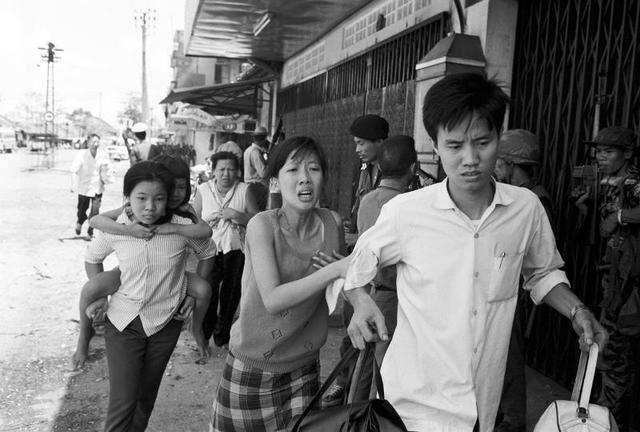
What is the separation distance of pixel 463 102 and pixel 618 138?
234 centimetres

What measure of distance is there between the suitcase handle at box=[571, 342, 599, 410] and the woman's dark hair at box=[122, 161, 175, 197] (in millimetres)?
2201

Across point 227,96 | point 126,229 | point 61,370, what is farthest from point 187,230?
point 227,96

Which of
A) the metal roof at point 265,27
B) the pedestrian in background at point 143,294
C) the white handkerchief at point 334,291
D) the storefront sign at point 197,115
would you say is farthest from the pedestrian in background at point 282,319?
the storefront sign at point 197,115

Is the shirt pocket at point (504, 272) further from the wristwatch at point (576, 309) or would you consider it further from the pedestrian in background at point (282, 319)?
the pedestrian in background at point (282, 319)

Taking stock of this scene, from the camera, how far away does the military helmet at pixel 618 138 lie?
3660 millimetres

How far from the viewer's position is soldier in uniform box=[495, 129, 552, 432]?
3309 millimetres

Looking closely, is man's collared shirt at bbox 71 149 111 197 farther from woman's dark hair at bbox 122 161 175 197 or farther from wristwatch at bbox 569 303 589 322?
wristwatch at bbox 569 303 589 322

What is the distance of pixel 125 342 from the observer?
9.82ft

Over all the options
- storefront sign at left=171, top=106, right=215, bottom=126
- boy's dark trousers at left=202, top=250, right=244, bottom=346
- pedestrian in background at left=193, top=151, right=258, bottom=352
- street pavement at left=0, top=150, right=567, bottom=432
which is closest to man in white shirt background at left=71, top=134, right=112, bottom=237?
street pavement at left=0, top=150, right=567, bottom=432

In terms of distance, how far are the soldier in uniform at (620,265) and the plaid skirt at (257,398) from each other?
216 cm

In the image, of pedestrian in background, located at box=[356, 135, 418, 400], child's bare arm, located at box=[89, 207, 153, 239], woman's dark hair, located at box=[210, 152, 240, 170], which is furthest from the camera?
woman's dark hair, located at box=[210, 152, 240, 170]

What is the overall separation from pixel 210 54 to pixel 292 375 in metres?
14.2

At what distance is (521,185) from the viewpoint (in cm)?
383

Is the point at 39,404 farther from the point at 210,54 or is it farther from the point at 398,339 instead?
the point at 210,54
